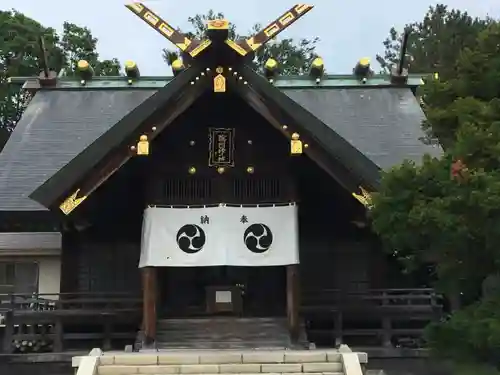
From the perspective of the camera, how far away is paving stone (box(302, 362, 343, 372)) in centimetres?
970

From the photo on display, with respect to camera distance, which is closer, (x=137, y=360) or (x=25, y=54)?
(x=137, y=360)

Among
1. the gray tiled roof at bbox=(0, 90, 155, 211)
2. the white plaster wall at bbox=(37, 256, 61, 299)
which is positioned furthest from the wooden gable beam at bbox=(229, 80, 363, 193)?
the white plaster wall at bbox=(37, 256, 61, 299)

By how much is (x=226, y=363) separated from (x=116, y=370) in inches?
60.8

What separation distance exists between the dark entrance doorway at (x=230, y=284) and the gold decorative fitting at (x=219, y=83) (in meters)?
4.08

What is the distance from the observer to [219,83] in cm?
1141

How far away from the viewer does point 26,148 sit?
55.1 feet

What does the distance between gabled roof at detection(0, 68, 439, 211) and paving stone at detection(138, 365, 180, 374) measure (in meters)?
3.18

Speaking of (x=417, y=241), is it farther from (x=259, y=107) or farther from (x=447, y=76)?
(x=259, y=107)

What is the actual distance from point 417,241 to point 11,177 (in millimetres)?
10049

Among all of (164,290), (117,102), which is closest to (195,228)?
Answer: (164,290)

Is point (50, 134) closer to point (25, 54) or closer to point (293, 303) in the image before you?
point (293, 303)

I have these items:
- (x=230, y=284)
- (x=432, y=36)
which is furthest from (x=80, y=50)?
(x=230, y=284)

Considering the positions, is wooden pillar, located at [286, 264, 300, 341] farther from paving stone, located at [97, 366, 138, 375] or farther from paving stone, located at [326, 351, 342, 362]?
paving stone, located at [97, 366, 138, 375]

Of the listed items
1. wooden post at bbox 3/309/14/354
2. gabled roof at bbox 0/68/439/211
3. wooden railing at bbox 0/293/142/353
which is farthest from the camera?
wooden railing at bbox 0/293/142/353
